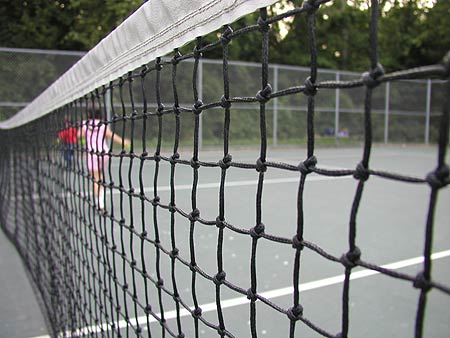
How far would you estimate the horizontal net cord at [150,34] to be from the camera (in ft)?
2.45

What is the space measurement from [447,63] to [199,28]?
52 centimetres

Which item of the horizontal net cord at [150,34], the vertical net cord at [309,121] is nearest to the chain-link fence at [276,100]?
the horizontal net cord at [150,34]

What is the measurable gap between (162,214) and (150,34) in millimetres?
3003

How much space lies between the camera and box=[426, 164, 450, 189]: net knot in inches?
16.4

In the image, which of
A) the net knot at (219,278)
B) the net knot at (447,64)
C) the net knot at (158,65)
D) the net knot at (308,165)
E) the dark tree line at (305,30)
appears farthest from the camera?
the dark tree line at (305,30)

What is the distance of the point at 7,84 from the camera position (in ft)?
26.2

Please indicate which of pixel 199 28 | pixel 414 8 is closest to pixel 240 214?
pixel 199 28

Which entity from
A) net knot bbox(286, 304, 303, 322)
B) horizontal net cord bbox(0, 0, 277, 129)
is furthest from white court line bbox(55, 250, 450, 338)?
net knot bbox(286, 304, 303, 322)

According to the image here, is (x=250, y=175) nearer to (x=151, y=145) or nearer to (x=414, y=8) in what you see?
(x=151, y=145)

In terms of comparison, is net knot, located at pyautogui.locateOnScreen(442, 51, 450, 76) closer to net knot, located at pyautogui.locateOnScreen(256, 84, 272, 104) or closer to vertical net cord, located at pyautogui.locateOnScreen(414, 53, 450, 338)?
vertical net cord, located at pyautogui.locateOnScreen(414, 53, 450, 338)

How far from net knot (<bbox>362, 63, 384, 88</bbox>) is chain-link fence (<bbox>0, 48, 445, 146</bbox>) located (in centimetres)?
724

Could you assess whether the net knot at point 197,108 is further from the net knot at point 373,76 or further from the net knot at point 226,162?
the net knot at point 373,76

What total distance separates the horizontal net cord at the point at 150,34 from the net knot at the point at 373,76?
21 centimetres

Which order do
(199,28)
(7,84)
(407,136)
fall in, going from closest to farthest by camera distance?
(199,28), (7,84), (407,136)
